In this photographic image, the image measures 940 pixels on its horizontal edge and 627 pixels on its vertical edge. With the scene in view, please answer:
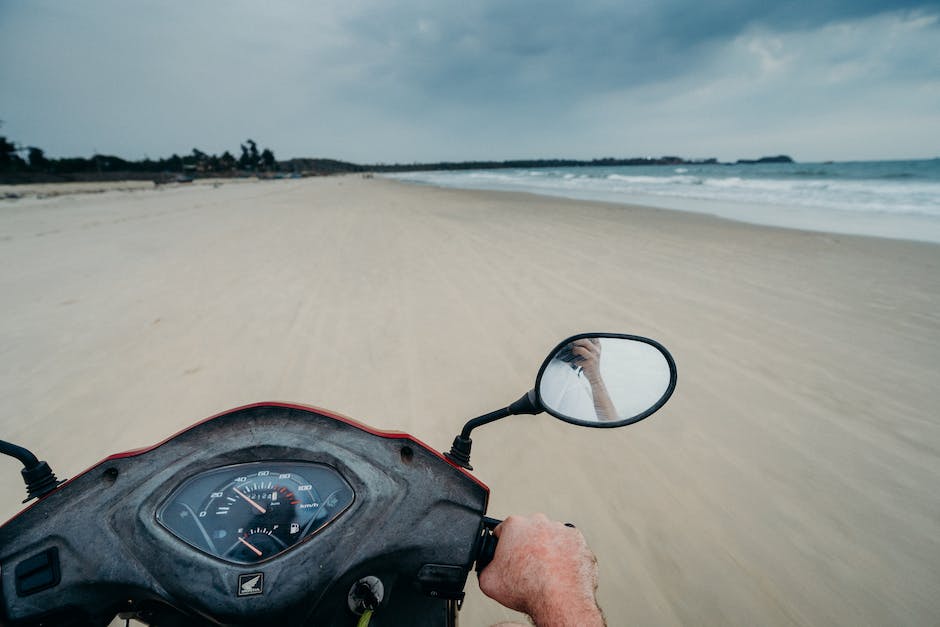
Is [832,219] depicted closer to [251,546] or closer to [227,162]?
[251,546]

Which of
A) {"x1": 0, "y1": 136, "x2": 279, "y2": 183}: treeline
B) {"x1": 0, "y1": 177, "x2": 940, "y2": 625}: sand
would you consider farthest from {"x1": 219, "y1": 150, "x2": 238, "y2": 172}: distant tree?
{"x1": 0, "y1": 177, "x2": 940, "y2": 625}: sand

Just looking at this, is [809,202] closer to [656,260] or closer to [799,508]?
[656,260]

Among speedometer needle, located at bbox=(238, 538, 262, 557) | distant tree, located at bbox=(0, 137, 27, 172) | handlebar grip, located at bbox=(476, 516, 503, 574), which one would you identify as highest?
distant tree, located at bbox=(0, 137, 27, 172)

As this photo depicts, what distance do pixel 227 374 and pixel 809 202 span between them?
19.6 meters

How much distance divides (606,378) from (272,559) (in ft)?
3.41

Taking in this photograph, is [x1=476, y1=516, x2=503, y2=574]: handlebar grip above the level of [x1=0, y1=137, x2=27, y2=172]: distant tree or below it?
below

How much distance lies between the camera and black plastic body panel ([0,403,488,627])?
0.82 metres

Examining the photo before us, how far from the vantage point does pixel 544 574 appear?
0.90 metres

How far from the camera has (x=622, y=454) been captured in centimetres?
237

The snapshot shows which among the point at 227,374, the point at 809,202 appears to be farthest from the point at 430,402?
the point at 809,202

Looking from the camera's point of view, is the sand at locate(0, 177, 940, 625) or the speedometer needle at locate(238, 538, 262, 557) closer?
the speedometer needle at locate(238, 538, 262, 557)

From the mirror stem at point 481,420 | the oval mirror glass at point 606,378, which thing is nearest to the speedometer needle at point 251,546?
the mirror stem at point 481,420

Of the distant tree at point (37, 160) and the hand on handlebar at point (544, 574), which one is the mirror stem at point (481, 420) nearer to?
the hand on handlebar at point (544, 574)

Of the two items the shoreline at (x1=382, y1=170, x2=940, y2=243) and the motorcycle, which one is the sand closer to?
the motorcycle
